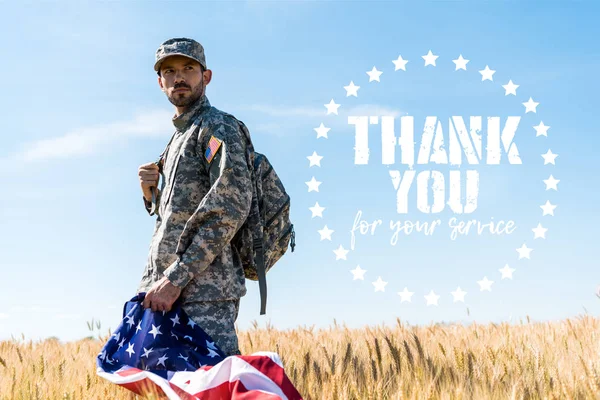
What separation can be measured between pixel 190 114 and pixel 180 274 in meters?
1.25

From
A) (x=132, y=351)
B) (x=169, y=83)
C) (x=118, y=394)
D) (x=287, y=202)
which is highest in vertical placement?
Answer: (x=169, y=83)

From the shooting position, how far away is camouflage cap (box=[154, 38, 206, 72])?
4820 mm

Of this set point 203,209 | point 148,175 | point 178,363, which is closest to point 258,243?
point 203,209

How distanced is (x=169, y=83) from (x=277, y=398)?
102 inches

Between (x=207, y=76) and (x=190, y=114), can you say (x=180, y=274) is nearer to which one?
(x=190, y=114)

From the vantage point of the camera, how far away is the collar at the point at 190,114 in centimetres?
487

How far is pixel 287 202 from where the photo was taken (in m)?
5.10

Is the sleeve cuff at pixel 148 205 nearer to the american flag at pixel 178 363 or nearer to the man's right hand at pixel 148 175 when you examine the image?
the man's right hand at pixel 148 175

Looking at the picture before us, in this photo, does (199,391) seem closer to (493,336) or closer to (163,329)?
(163,329)

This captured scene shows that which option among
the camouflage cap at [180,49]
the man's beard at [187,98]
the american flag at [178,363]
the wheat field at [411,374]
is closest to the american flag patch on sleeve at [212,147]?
the man's beard at [187,98]

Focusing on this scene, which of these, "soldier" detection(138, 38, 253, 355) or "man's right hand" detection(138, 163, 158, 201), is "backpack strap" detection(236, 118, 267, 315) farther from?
"man's right hand" detection(138, 163, 158, 201)

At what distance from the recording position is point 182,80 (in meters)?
4.88

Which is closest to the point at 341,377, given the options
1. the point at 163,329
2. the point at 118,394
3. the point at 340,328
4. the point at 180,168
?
the point at 163,329

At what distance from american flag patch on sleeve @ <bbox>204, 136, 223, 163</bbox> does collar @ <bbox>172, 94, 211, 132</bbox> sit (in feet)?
1.39
